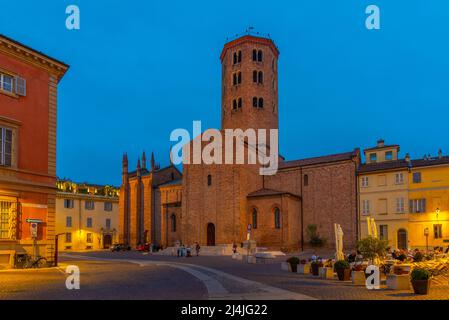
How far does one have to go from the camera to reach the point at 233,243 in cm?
4866

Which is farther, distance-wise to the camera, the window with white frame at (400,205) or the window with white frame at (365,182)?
the window with white frame at (365,182)

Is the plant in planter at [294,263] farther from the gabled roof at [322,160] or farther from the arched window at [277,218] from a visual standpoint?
the gabled roof at [322,160]

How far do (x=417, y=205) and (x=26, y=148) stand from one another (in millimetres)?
34081

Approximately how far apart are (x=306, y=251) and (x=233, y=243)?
7.49 metres

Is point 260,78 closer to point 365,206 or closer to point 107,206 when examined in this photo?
point 365,206

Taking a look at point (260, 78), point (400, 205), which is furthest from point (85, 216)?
point (400, 205)

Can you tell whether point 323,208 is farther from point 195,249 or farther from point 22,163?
point 22,163

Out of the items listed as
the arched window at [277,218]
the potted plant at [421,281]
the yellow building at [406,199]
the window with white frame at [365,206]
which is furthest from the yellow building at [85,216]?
the potted plant at [421,281]

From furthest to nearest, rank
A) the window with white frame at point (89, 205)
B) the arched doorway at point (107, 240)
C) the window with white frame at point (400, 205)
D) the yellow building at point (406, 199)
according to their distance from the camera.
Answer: the arched doorway at point (107, 240), the window with white frame at point (89, 205), the window with white frame at point (400, 205), the yellow building at point (406, 199)

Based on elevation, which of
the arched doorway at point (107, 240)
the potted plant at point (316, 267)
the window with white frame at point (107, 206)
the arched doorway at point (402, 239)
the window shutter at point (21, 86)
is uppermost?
the window shutter at point (21, 86)

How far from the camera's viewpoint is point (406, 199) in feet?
144

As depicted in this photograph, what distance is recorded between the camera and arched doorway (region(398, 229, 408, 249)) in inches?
1731

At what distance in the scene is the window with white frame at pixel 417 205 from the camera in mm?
42969
